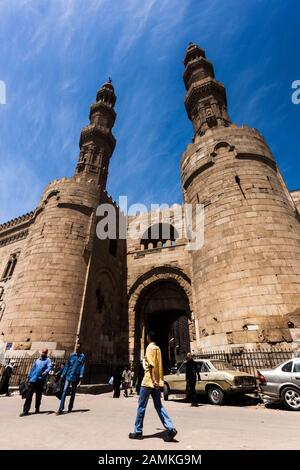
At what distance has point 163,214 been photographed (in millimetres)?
21078

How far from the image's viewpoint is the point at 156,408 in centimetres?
360

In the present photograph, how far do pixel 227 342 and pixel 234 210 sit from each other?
6.15m

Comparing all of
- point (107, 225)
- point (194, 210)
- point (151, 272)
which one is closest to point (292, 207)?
point (194, 210)

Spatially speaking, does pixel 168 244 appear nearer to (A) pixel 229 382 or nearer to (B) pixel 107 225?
(B) pixel 107 225

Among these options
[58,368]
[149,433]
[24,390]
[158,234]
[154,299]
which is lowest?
[149,433]

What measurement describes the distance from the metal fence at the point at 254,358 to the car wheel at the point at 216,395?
171 cm

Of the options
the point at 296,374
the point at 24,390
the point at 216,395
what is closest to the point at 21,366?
the point at 24,390

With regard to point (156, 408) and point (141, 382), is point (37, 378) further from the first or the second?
point (156, 408)

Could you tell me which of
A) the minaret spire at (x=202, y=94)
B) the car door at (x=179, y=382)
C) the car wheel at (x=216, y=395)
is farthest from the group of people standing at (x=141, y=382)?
the minaret spire at (x=202, y=94)

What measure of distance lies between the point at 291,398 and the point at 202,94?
835 inches

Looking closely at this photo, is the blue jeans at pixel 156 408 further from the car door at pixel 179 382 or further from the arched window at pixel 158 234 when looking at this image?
the arched window at pixel 158 234

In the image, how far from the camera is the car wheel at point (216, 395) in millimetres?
7348

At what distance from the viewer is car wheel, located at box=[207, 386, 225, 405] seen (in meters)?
7.35

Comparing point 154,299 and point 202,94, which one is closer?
point 154,299
